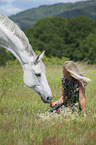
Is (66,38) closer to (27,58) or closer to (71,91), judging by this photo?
(71,91)

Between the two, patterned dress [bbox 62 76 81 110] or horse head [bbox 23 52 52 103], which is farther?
patterned dress [bbox 62 76 81 110]

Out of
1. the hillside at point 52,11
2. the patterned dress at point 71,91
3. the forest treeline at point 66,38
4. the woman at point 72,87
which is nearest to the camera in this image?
the woman at point 72,87

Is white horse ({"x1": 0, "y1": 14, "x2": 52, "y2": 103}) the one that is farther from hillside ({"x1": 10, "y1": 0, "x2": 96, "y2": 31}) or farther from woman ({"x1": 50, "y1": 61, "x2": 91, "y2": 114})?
hillside ({"x1": 10, "y1": 0, "x2": 96, "y2": 31})

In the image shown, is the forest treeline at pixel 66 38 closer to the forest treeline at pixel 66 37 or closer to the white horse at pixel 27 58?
the forest treeline at pixel 66 37

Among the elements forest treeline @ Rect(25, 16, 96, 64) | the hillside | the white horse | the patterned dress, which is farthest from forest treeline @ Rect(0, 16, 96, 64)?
the hillside

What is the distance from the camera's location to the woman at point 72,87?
3.43 meters

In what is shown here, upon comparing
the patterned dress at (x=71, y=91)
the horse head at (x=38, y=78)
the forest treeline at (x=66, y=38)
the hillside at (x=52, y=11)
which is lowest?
the hillside at (x=52, y=11)

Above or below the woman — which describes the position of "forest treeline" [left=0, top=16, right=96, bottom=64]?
below

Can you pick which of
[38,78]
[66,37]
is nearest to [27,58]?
[38,78]

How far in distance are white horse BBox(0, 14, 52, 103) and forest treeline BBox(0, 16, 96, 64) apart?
23.3 m

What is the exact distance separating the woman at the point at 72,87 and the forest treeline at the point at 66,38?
22858mm

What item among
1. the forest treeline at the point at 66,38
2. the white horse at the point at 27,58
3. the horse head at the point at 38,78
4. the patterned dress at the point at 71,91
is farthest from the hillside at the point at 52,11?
the horse head at the point at 38,78

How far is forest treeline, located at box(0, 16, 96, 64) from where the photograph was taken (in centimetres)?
2742

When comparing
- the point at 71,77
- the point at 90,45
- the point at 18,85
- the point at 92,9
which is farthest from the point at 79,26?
the point at 92,9
